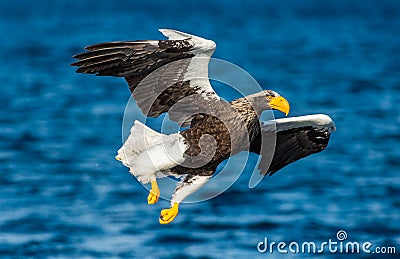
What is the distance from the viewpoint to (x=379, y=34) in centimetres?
4425

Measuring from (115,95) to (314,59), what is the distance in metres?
11.1

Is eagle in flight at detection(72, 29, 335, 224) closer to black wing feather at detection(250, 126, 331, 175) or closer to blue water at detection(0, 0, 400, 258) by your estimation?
black wing feather at detection(250, 126, 331, 175)

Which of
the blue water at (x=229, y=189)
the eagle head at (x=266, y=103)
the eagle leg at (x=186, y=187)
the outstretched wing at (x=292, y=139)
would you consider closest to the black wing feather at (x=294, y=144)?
the outstretched wing at (x=292, y=139)

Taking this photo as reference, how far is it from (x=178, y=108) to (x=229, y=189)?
8.94 m

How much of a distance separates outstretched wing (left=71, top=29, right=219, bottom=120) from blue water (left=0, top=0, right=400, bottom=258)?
5.53 m

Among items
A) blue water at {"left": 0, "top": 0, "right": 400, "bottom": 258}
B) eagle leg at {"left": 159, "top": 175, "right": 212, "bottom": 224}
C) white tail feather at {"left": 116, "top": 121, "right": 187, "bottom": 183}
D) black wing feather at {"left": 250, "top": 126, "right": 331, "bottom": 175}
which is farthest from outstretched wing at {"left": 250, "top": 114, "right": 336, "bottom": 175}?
blue water at {"left": 0, "top": 0, "right": 400, "bottom": 258}

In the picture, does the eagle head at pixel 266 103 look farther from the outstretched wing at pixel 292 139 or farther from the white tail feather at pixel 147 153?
the white tail feather at pixel 147 153

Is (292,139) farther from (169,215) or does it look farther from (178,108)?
(169,215)

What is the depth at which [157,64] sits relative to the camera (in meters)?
9.81

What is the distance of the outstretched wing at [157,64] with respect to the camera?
380 inches

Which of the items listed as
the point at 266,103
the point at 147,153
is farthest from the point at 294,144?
the point at 147,153

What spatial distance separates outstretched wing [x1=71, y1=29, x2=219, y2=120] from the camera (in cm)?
964

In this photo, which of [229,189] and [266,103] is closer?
[266,103]

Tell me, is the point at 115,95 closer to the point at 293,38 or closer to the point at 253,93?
the point at 293,38
